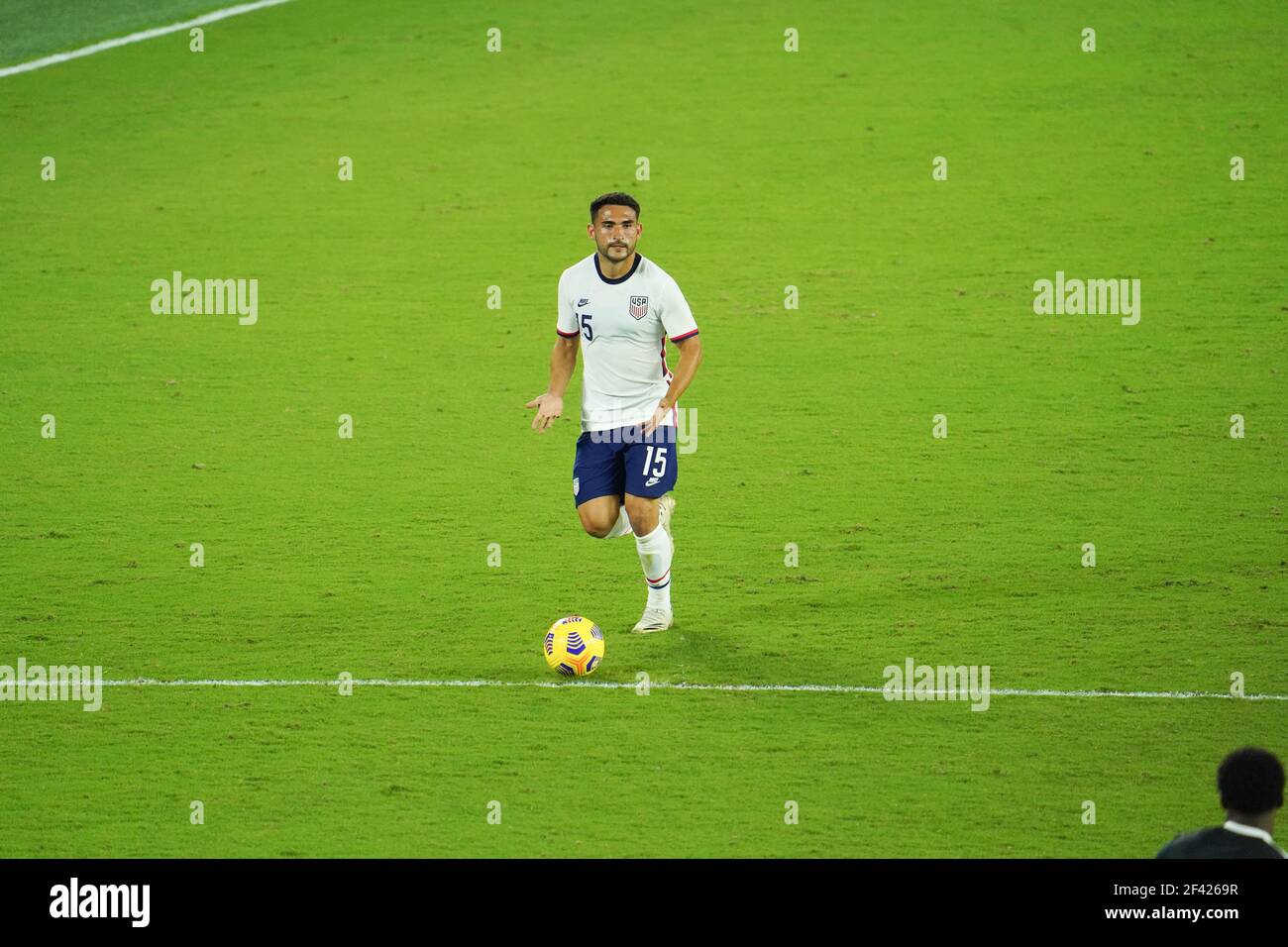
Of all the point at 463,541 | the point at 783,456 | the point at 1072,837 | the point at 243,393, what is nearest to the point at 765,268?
the point at 783,456

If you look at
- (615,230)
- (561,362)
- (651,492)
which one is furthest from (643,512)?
(615,230)

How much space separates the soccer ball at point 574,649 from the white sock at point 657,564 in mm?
634

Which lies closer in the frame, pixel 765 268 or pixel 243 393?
pixel 243 393

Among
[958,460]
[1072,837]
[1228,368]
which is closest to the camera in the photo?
[1072,837]

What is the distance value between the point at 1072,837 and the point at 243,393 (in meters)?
10.4

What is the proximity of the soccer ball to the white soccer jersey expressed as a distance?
1.27m

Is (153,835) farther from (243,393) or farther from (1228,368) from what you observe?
(1228,368)

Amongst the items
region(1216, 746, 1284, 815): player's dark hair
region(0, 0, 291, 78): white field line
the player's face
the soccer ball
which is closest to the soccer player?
the player's face

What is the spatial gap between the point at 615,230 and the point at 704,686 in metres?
2.72

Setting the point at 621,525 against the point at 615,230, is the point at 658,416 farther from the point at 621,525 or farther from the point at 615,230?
the point at 615,230

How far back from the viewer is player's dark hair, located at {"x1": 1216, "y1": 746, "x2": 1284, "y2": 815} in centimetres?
568

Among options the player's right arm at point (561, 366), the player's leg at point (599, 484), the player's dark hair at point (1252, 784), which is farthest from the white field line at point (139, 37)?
the player's dark hair at point (1252, 784)

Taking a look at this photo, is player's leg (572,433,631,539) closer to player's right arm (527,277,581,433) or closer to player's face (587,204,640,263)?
player's right arm (527,277,581,433)

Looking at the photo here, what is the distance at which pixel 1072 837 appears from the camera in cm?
777
